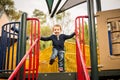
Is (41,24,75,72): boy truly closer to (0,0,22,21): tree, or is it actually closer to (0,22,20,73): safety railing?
(0,22,20,73): safety railing

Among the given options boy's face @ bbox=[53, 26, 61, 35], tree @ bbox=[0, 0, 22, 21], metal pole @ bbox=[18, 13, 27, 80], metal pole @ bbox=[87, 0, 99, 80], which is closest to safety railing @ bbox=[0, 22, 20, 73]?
boy's face @ bbox=[53, 26, 61, 35]

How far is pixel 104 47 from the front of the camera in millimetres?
3574

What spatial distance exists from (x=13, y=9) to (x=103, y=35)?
11887mm

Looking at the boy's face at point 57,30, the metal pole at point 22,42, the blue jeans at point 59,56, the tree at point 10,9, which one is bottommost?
the blue jeans at point 59,56

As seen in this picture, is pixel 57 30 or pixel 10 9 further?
pixel 10 9

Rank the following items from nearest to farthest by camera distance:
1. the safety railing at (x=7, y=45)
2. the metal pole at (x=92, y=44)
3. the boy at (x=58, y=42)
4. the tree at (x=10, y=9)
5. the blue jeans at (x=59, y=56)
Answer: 1. the metal pole at (x=92, y=44)
2. the safety railing at (x=7, y=45)
3. the blue jeans at (x=59, y=56)
4. the boy at (x=58, y=42)
5. the tree at (x=10, y=9)

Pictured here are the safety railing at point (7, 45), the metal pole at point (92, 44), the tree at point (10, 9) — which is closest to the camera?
the metal pole at point (92, 44)

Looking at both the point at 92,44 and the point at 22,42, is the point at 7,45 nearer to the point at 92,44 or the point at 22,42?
the point at 22,42

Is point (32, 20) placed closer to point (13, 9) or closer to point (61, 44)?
point (61, 44)

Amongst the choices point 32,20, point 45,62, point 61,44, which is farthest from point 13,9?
point 32,20

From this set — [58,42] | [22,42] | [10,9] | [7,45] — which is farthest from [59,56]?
[10,9]

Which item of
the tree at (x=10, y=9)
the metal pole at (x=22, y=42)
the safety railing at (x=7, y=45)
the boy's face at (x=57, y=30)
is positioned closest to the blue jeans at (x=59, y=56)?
the boy's face at (x=57, y=30)

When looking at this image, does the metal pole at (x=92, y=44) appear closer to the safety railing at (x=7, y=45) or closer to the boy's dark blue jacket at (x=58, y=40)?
the boy's dark blue jacket at (x=58, y=40)

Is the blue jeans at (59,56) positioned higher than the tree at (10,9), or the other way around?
the tree at (10,9)
